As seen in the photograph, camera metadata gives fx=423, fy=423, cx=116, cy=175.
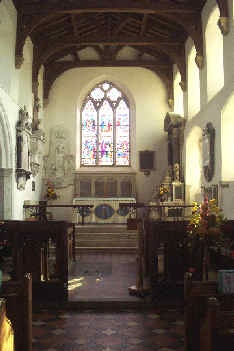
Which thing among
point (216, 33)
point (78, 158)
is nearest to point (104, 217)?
point (78, 158)

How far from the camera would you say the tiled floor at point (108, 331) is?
13.0 feet

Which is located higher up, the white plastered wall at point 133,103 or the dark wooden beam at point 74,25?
the dark wooden beam at point 74,25

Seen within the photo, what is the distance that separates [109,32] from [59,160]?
15.1ft

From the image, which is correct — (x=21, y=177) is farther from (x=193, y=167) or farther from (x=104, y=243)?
(x=193, y=167)

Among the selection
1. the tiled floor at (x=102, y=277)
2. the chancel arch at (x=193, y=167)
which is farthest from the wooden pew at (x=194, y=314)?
the chancel arch at (x=193, y=167)

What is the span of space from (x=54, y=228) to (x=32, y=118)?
24.6 feet

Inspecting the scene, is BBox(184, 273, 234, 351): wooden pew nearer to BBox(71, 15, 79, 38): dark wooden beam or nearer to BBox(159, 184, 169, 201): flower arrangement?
BBox(159, 184, 169, 201): flower arrangement

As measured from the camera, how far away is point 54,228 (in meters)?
5.66

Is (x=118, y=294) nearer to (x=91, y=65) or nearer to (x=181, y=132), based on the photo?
(x=181, y=132)

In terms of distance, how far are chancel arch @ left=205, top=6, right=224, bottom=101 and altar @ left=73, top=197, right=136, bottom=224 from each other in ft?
16.7

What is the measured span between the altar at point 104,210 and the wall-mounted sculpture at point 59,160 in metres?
1.07

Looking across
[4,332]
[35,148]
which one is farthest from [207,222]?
[35,148]

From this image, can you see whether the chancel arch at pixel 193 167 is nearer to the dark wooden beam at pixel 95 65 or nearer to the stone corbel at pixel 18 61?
the dark wooden beam at pixel 95 65

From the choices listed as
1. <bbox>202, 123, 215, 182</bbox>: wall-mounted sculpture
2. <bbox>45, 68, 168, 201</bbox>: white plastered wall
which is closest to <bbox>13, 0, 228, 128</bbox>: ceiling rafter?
<bbox>45, 68, 168, 201</bbox>: white plastered wall
